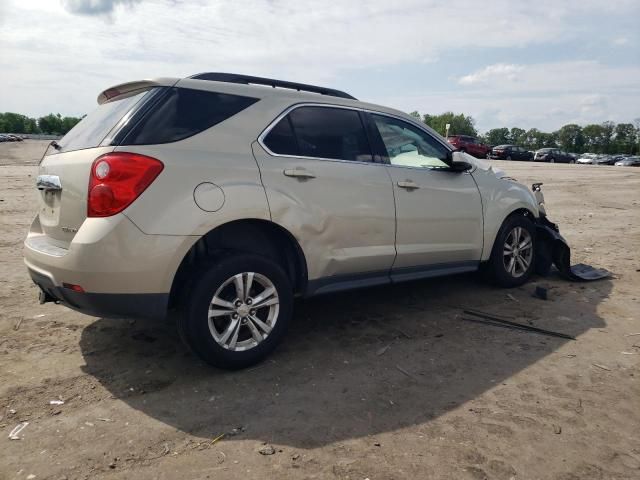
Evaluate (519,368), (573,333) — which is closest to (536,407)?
(519,368)

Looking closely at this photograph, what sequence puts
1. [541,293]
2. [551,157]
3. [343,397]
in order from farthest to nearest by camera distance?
[551,157] < [541,293] < [343,397]

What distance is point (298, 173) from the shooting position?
12.3 ft

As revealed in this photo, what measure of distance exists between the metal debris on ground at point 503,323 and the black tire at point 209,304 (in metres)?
1.90

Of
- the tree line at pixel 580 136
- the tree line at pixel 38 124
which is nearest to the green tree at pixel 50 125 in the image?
the tree line at pixel 38 124

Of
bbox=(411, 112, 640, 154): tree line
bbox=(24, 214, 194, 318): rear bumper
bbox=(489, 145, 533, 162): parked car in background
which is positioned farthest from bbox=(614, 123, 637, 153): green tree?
bbox=(24, 214, 194, 318): rear bumper

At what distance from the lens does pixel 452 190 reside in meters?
4.88

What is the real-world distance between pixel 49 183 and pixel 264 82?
169cm

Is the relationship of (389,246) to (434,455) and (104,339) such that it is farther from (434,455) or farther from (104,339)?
(104,339)

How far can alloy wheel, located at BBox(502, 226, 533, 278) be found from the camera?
5.53 metres

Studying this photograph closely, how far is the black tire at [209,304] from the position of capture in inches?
129

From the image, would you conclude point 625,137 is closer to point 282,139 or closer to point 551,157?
point 551,157

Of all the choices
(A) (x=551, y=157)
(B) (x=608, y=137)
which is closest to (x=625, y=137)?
(B) (x=608, y=137)

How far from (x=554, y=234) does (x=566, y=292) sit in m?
0.72

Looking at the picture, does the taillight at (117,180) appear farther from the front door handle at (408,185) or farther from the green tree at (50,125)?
the green tree at (50,125)
